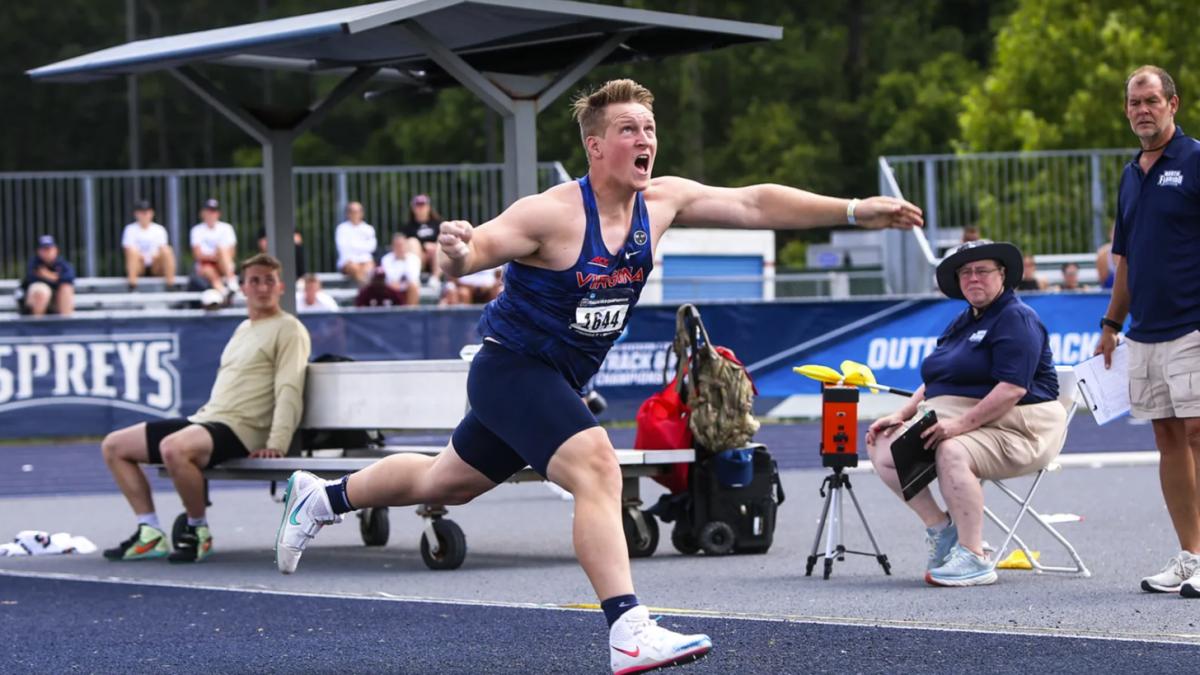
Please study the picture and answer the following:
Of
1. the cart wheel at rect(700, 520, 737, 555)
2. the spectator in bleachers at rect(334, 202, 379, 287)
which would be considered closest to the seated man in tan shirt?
the cart wheel at rect(700, 520, 737, 555)

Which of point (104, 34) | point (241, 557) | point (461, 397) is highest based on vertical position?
point (104, 34)

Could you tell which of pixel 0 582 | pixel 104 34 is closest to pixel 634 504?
pixel 0 582

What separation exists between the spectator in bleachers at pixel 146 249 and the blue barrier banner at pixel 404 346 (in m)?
4.72

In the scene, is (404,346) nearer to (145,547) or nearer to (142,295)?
(142,295)

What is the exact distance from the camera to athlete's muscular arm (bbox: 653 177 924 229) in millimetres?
6516

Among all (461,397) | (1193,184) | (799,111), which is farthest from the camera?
(799,111)

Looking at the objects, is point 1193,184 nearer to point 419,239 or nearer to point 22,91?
point 419,239

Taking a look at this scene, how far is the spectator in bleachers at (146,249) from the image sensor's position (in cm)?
2355

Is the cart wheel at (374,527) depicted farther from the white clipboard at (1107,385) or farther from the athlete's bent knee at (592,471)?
the athlete's bent knee at (592,471)

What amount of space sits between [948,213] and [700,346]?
50.5 feet

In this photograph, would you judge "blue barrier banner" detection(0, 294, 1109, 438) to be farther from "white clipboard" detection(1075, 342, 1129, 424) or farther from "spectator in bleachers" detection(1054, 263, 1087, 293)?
"white clipboard" detection(1075, 342, 1129, 424)

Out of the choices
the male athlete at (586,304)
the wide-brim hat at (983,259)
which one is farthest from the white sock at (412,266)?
the male athlete at (586,304)

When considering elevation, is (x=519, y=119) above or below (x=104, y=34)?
below

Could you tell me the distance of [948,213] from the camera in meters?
25.0
